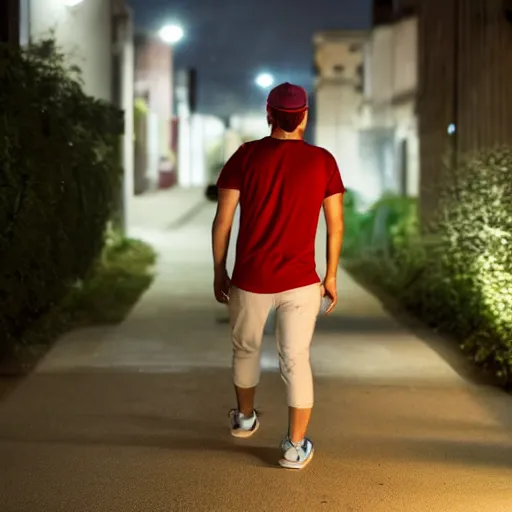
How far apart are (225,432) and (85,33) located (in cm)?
922

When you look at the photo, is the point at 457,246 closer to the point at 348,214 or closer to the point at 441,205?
the point at 441,205

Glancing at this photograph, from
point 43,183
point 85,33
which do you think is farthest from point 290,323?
point 85,33

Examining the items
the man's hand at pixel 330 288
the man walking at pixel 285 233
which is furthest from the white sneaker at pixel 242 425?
the man's hand at pixel 330 288

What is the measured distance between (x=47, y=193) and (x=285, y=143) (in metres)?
3.77

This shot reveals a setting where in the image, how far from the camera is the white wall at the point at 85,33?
439 inches

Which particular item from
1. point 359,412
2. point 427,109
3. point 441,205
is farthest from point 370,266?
point 359,412

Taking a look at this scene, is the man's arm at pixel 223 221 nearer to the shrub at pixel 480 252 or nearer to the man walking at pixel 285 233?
the man walking at pixel 285 233

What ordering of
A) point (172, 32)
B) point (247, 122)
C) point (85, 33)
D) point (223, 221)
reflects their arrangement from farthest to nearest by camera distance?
point (247, 122), point (172, 32), point (85, 33), point (223, 221)

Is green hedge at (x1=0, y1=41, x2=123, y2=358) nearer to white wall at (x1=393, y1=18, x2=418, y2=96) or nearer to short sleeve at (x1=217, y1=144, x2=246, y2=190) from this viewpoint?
short sleeve at (x1=217, y1=144, x2=246, y2=190)

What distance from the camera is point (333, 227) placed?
4.95m

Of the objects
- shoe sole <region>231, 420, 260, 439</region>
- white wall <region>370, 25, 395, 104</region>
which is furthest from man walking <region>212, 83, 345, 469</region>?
white wall <region>370, 25, 395, 104</region>

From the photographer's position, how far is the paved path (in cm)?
448

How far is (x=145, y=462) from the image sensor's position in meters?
4.99

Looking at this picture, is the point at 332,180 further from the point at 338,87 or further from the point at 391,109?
the point at 338,87
